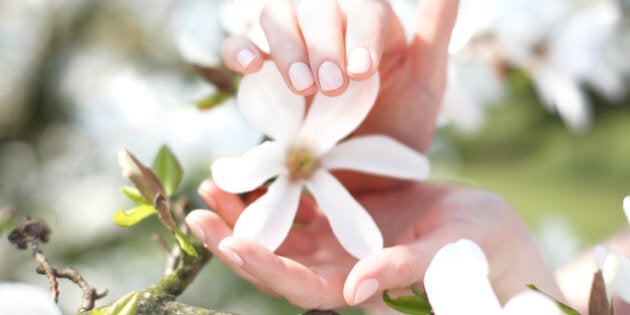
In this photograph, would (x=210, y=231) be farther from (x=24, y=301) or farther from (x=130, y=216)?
(x=24, y=301)

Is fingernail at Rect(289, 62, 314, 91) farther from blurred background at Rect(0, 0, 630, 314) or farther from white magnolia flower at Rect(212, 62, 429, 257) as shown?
blurred background at Rect(0, 0, 630, 314)

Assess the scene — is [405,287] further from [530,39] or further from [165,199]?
[530,39]

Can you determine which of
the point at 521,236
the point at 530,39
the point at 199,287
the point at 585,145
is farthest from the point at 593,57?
the point at 585,145

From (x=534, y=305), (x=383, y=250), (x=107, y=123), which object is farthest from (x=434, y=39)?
(x=107, y=123)

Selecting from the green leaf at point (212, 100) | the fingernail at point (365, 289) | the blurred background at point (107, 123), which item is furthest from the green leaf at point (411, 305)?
the blurred background at point (107, 123)

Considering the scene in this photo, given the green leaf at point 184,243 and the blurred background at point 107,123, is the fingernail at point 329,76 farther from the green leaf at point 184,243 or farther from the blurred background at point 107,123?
the blurred background at point 107,123

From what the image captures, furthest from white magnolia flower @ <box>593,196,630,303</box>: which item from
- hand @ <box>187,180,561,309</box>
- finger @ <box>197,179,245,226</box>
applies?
finger @ <box>197,179,245,226</box>
